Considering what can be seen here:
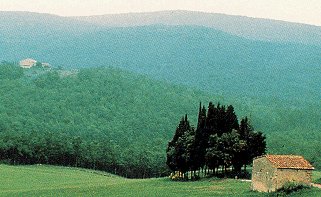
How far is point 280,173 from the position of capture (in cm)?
7544

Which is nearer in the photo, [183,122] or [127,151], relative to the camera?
[183,122]

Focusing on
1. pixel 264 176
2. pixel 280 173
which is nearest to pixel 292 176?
pixel 280 173

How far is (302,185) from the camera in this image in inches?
2881

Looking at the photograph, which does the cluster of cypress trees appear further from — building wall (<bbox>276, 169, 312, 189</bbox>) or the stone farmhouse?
building wall (<bbox>276, 169, 312, 189</bbox>)

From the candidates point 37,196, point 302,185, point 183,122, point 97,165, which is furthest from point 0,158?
point 302,185

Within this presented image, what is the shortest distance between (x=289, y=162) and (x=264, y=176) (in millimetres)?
3073

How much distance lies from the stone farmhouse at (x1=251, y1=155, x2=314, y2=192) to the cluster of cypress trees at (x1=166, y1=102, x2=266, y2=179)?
52.8 feet

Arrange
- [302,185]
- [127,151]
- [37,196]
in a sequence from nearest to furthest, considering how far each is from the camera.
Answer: [302,185], [37,196], [127,151]

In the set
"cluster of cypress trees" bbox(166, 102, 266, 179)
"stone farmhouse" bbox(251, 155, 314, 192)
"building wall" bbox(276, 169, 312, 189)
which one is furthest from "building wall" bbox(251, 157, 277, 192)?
"cluster of cypress trees" bbox(166, 102, 266, 179)

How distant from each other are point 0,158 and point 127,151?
34.2m

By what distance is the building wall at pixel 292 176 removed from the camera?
75.4 meters

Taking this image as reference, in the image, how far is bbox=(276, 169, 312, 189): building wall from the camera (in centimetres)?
7538

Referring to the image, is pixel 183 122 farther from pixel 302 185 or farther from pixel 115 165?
pixel 115 165

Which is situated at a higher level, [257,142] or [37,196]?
[257,142]
